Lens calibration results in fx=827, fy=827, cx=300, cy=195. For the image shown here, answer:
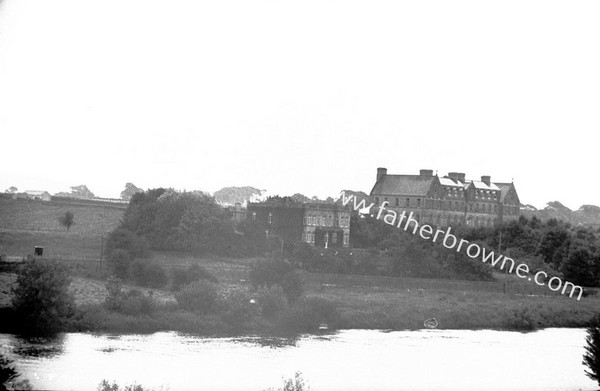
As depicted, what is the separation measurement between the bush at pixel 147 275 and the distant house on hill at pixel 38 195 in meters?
5.30

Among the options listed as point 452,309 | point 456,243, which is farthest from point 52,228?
point 456,243

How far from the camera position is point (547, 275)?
29688mm

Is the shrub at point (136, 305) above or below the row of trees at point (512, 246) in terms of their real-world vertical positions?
below

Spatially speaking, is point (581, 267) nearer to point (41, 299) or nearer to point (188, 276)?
point (188, 276)

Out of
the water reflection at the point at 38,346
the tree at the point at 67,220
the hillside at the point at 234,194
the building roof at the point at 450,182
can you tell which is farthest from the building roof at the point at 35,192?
the building roof at the point at 450,182

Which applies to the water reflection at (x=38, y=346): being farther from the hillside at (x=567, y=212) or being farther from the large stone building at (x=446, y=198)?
the hillside at (x=567, y=212)

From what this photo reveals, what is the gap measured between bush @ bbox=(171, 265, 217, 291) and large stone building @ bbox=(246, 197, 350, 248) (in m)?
7.19

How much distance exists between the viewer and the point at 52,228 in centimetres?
2512

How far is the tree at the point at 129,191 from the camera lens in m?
28.4

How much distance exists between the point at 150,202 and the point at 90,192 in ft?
9.04

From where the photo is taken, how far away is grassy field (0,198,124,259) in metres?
23.3

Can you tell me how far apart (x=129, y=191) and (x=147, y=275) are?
7412mm

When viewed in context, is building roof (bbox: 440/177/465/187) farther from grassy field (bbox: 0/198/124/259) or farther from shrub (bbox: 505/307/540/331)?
grassy field (bbox: 0/198/124/259)

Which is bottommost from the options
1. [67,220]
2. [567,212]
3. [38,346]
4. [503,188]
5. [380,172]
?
[38,346]
